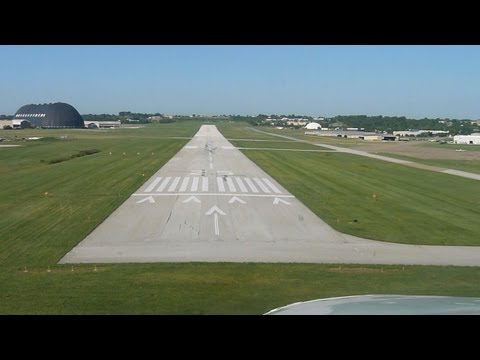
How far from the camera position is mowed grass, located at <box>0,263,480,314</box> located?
816 centimetres

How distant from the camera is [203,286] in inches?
365

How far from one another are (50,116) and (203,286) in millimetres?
51561

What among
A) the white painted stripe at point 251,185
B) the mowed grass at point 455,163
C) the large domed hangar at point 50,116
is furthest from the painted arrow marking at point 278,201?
Answer: the large domed hangar at point 50,116

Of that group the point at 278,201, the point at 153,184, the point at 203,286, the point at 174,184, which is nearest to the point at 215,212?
the point at 278,201

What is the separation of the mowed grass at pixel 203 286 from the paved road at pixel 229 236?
0.72 m

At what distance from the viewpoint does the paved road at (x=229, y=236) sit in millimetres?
11516

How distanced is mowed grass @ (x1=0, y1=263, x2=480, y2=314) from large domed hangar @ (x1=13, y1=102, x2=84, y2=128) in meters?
46.8

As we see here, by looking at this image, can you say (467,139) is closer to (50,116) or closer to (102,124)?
(50,116)

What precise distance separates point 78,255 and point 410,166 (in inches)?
1102
